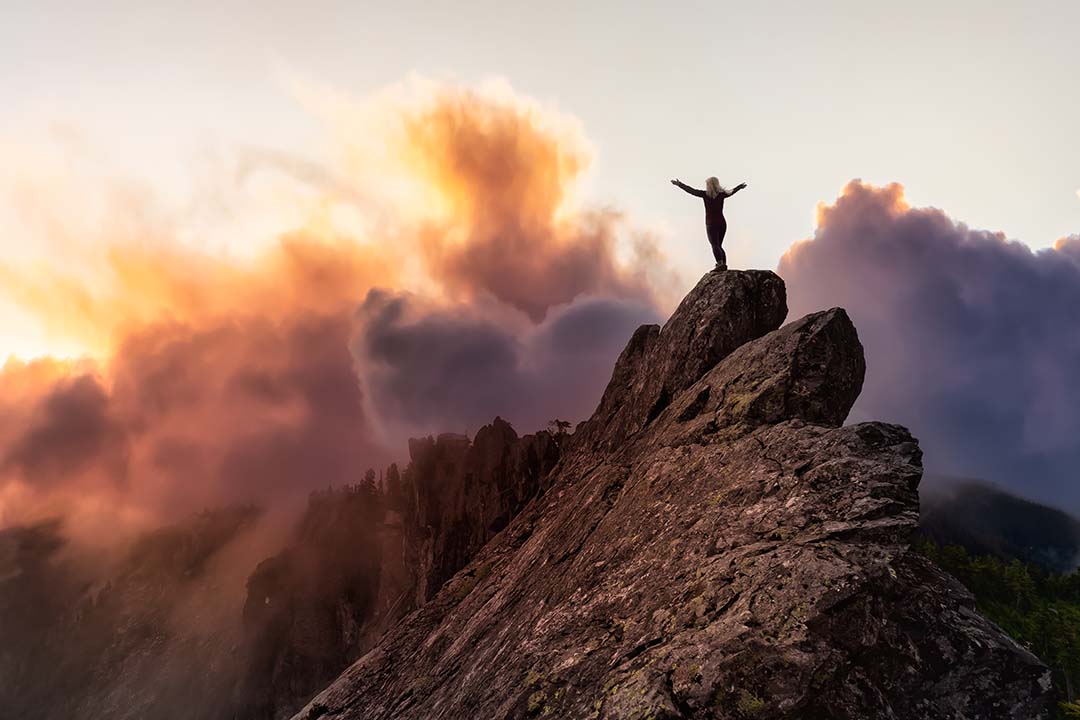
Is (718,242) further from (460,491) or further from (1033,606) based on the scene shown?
(1033,606)

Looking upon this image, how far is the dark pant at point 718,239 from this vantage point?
1452 inches

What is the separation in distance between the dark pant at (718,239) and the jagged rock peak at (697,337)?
190 centimetres

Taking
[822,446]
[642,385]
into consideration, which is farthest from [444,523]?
[822,446]

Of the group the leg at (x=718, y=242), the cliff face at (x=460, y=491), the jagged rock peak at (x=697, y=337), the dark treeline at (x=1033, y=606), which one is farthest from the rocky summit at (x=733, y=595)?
the dark treeline at (x=1033, y=606)

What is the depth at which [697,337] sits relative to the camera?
33.8 metres

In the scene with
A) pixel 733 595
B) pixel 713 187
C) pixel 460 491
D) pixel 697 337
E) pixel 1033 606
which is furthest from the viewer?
pixel 1033 606

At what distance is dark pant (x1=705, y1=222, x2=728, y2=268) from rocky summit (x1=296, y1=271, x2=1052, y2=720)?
23.8 ft

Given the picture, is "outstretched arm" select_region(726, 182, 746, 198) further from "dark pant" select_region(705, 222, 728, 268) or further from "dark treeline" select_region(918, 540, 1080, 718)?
"dark treeline" select_region(918, 540, 1080, 718)

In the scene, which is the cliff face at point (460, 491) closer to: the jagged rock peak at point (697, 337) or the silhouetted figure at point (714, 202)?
the jagged rock peak at point (697, 337)

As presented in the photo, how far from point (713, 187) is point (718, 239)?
356 cm

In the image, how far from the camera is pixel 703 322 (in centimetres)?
3412

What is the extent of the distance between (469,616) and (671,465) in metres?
13.4

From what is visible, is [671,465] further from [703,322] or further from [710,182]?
[710,182]

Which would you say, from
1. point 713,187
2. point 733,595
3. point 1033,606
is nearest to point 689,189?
point 713,187
